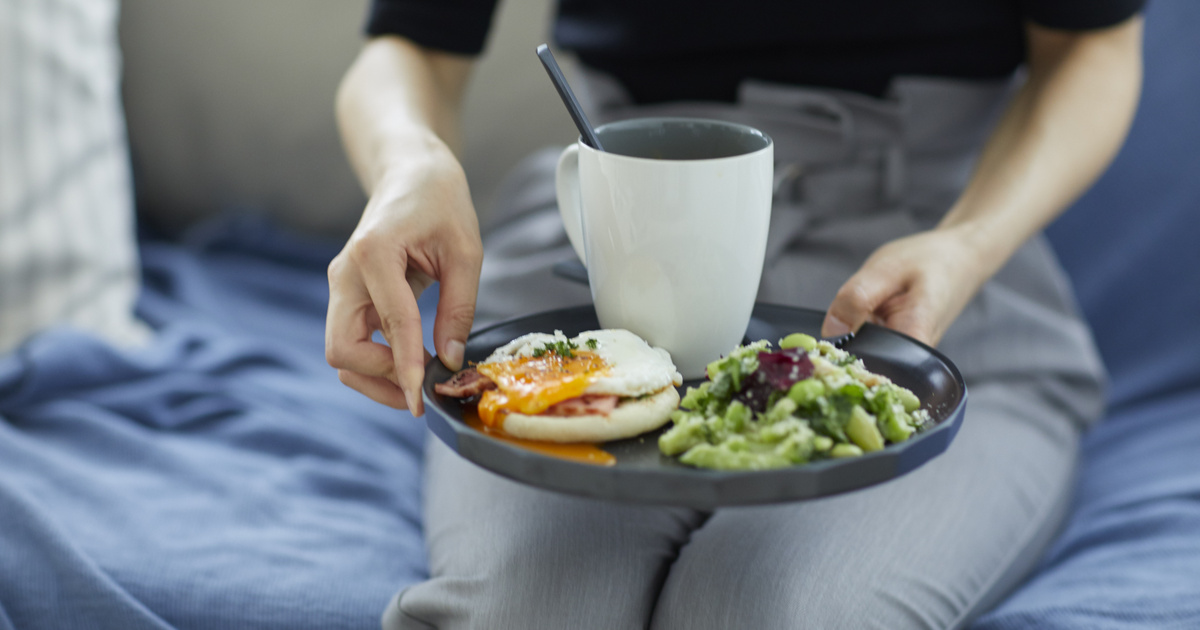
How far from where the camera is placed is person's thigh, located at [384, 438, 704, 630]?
706mm

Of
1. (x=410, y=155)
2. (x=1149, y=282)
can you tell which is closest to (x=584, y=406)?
(x=410, y=155)

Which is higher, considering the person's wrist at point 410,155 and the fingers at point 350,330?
the person's wrist at point 410,155

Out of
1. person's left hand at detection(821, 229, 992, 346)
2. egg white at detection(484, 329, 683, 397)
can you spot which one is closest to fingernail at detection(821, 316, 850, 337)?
person's left hand at detection(821, 229, 992, 346)

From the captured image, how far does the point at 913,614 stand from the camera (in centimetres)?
71

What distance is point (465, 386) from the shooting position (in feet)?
2.04

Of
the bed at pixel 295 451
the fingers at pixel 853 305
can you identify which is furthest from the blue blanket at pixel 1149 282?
the fingers at pixel 853 305

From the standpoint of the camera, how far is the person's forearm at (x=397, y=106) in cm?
84

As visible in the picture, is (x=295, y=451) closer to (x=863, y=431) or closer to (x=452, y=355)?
(x=452, y=355)

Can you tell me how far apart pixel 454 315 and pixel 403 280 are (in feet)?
0.16

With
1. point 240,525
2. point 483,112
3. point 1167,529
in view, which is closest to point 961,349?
point 1167,529

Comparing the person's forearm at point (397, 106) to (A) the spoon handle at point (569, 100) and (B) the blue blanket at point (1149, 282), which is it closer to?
(A) the spoon handle at point (569, 100)

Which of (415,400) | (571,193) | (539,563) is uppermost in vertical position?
(571,193)

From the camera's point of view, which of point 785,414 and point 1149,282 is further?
point 1149,282

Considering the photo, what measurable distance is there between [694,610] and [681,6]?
0.68 m
